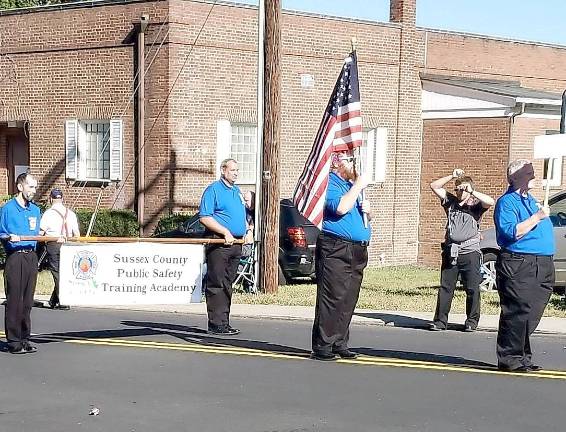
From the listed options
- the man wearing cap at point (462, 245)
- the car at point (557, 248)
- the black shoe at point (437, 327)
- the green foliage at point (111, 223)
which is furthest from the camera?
the green foliage at point (111, 223)

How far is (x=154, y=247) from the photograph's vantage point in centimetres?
1033

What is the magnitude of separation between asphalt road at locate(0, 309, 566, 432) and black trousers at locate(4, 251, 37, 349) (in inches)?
12.0

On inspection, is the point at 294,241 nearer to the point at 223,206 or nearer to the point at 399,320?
the point at 399,320

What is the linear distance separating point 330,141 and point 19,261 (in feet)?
11.3

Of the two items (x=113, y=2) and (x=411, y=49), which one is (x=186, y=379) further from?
(x=411, y=49)

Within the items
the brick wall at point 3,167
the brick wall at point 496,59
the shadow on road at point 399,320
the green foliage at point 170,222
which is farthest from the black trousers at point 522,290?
the brick wall at point 3,167

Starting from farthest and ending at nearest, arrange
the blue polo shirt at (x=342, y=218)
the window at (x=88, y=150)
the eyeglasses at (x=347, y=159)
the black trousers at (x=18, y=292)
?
the window at (x=88, y=150) → the black trousers at (x=18, y=292) → the eyeglasses at (x=347, y=159) → the blue polo shirt at (x=342, y=218)

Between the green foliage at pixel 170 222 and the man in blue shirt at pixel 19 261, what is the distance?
364 inches

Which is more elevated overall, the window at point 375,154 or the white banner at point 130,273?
the window at point 375,154

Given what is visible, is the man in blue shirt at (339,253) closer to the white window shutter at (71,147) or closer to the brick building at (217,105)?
the brick building at (217,105)

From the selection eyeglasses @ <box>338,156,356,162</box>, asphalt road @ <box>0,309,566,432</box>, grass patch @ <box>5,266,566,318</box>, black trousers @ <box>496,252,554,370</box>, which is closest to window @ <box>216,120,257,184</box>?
grass patch @ <box>5,266,566,318</box>

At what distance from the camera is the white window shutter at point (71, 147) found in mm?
21188

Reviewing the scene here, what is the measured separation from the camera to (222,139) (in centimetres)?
2036

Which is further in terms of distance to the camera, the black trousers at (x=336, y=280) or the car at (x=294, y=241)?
the car at (x=294, y=241)
